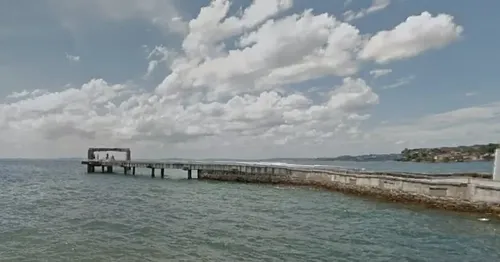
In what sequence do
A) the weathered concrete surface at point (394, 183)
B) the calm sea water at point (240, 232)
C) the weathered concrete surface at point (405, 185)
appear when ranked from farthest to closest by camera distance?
the weathered concrete surface at point (394, 183) → the weathered concrete surface at point (405, 185) → the calm sea water at point (240, 232)

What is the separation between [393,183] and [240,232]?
73.6ft

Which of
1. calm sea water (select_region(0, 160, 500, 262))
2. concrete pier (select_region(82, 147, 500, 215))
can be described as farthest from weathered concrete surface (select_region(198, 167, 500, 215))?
calm sea water (select_region(0, 160, 500, 262))

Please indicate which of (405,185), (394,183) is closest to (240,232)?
(405,185)

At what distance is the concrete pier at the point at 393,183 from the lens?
29594 millimetres

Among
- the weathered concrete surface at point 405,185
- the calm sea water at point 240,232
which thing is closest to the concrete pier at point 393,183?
the weathered concrete surface at point 405,185

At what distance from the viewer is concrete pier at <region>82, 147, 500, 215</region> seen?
97.1 ft

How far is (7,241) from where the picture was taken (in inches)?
761

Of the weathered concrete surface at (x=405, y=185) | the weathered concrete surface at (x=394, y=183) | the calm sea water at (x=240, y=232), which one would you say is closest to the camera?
the calm sea water at (x=240, y=232)

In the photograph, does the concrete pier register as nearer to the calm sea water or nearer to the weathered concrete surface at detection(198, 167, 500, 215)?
the weathered concrete surface at detection(198, 167, 500, 215)

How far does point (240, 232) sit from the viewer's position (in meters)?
21.7

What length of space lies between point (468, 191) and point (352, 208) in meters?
8.70

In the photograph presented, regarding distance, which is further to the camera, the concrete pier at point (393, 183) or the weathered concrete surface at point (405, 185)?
the concrete pier at point (393, 183)

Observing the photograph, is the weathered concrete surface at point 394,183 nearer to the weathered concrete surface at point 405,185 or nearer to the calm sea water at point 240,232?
the weathered concrete surface at point 405,185

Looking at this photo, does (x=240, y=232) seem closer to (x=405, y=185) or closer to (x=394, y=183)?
(x=405, y=185)
